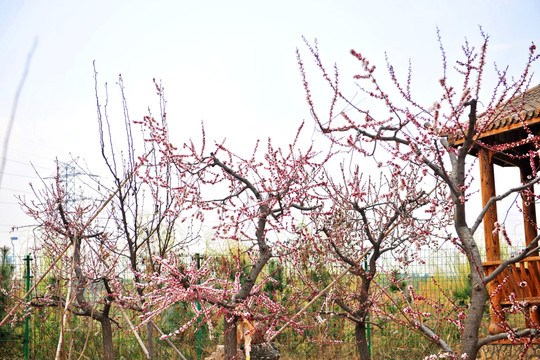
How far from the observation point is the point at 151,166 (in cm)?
540

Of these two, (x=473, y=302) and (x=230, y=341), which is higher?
(x=473, y=302)

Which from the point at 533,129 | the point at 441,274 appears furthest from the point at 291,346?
the point at 533,129

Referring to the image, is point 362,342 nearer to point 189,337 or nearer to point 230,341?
point 230,341

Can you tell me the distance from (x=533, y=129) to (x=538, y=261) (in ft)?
5.55

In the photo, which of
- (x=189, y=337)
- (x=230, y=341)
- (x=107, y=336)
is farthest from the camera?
(x=189, y=337)

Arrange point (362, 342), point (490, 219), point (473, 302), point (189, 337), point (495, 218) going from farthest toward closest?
point (189, 337) → point (495, 218) → point (490, 219) → point (362, 342) → point (473, 302)

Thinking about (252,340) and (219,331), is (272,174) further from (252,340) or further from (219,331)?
(219,331)

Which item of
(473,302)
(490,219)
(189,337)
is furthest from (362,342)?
(189,337)

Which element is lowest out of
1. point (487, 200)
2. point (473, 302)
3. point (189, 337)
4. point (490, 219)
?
point (189, 337)

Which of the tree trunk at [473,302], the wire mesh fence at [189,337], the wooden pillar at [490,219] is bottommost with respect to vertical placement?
the wire mesh fence at [189,337]

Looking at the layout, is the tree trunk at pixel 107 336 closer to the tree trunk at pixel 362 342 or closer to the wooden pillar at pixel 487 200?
the tree trunk at pixel 362 342

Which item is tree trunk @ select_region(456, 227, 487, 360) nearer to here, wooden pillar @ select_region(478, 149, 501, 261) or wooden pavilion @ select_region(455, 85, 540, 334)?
wooden pavilion @ select_region(455, 85, 540, 334)

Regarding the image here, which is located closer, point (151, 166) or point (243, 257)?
point (151, 166)

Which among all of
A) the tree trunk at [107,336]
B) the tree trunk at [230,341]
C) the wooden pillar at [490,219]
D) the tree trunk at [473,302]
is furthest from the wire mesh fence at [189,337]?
the tree trunk at [473,302]
